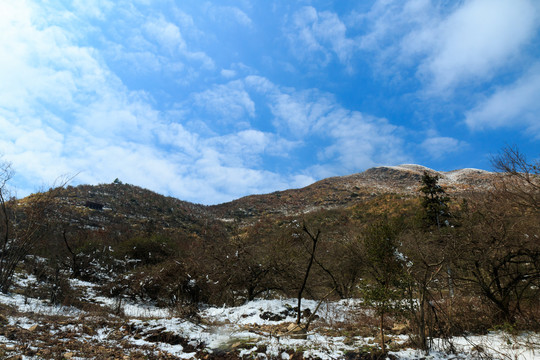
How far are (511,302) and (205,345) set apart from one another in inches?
308

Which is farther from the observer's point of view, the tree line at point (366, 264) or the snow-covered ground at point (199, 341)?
the tree line at point (366, 264)

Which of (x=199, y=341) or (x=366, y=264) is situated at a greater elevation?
(x=366, y=264)

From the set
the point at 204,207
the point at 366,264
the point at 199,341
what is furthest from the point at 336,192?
the point at 199,341

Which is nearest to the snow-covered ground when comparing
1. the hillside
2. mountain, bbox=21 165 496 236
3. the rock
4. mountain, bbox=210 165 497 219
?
the rock

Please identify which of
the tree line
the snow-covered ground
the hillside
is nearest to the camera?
the snow-covered ground

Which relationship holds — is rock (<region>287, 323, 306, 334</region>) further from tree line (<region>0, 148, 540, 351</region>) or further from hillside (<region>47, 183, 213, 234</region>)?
hillside (<region>47, 183, 213, 234</region>)

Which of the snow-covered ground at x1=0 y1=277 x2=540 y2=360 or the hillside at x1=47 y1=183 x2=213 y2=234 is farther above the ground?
the hillside at x1=47 y1=183 x2=213 y2=234

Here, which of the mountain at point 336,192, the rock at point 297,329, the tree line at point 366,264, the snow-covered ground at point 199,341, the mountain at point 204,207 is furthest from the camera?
the mountain at point 336,192

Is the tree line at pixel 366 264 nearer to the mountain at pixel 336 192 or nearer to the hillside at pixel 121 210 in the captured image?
the hillside at pixel 121 210

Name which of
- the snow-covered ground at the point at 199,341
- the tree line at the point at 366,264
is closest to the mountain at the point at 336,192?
the tree line at the point at 366,264

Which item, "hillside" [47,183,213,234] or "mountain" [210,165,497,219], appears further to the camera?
"mountain" [210,165,497,219]

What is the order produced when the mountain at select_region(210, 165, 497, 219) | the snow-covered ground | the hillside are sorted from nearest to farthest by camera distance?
1. the snow-covered ground
2. the hillside
3. the mountain at select_region(210, 165, 497, 219)

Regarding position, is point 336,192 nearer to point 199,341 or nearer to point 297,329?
point 297,329

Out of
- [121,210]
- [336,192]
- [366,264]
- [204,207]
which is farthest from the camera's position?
[336,192]
